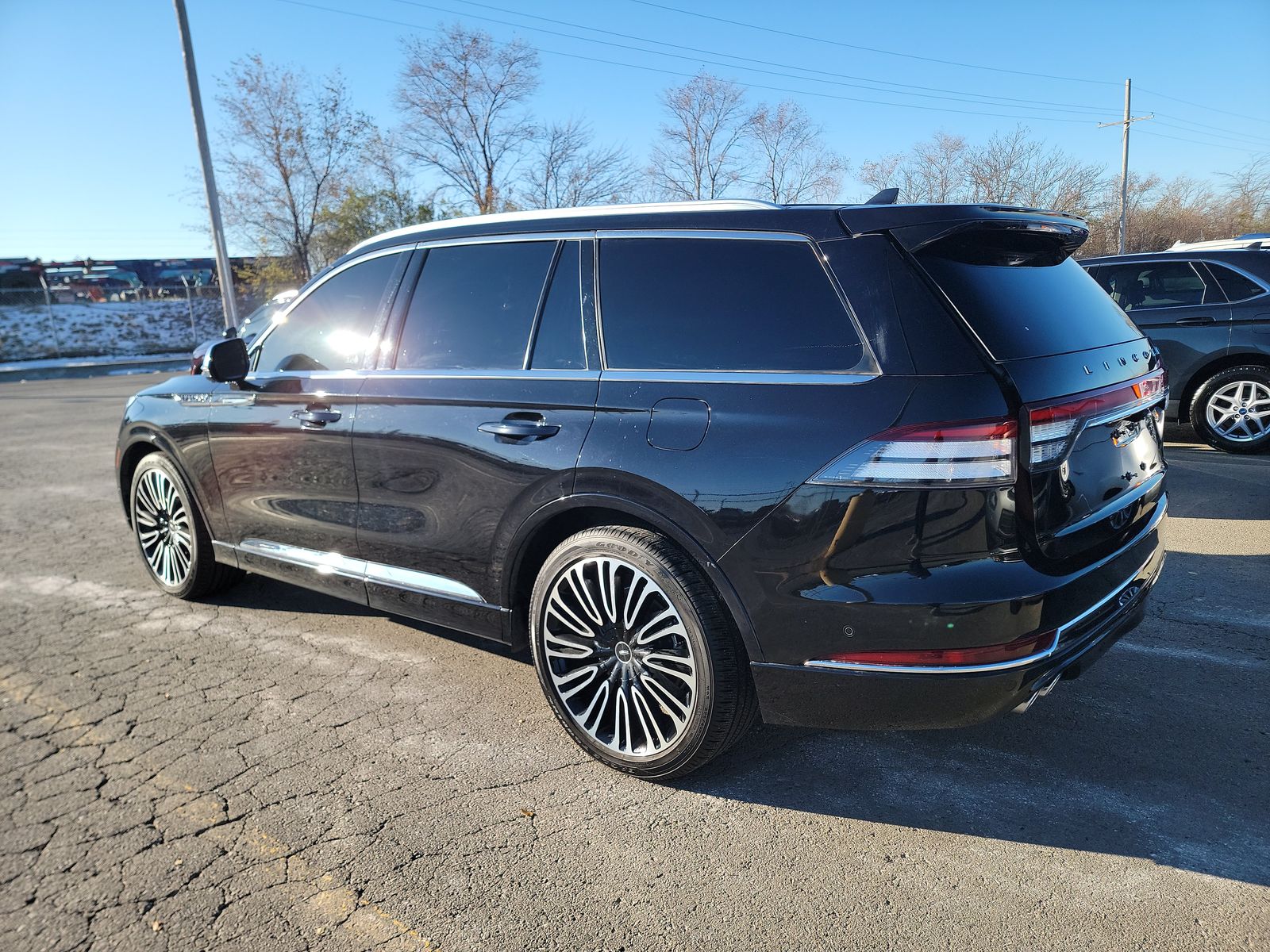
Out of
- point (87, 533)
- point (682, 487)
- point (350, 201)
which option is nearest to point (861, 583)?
point (682, 487)

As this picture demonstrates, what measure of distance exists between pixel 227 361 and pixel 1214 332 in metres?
7.85

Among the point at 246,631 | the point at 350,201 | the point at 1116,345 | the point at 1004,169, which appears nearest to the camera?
the point at 1116,345

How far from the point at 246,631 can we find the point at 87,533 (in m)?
3.00

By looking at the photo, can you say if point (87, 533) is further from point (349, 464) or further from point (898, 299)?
point (898, 299)

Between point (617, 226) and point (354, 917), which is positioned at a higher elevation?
point (617, 226)

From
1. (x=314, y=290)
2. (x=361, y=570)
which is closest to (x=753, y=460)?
(x=361, y=570)

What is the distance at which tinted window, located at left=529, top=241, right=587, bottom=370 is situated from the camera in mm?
3150

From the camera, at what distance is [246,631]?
4504 mm

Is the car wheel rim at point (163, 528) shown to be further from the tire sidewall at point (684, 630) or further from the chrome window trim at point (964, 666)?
the chrome window trim at point (964, 666)

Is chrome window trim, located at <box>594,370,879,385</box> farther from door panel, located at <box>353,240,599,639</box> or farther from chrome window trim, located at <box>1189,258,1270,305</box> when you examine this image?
chrome window trim, located at <box>1189,258,1270,305</box>

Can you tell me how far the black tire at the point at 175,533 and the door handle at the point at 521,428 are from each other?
2.36 m

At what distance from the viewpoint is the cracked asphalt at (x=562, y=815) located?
229 centimetres

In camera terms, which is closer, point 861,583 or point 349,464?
point 861,583

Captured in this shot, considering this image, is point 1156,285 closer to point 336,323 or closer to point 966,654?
point 966,654
